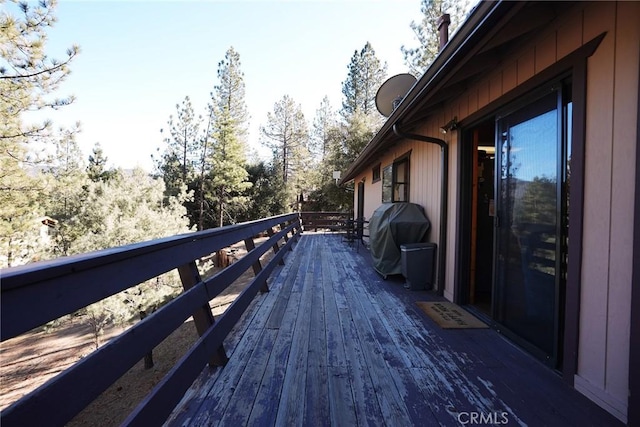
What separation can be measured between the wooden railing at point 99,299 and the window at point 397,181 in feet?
14.7

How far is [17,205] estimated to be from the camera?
21.4 feet

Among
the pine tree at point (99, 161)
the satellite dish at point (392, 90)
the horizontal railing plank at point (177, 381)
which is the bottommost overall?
the horizontal railing plank at point (177, 381)

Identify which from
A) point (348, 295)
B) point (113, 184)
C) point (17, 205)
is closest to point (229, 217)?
point (113, 184)

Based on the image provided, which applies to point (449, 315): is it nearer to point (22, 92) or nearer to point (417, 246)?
point (417, 246)

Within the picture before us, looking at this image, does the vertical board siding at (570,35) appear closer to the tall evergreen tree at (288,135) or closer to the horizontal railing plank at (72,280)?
the horizontal railing plank at (72,280)

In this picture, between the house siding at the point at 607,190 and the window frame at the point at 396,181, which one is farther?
the window frame at the point at 396,181

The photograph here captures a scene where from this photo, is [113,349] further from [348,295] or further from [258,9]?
[258,9]

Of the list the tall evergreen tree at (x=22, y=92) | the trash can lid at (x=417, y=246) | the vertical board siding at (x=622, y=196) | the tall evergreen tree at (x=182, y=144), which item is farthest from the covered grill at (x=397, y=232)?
the tall evergreen tree at (x=182, y=144)

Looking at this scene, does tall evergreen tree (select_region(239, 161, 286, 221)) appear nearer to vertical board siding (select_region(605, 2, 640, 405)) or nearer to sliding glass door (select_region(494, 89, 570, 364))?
sliding glass door (select_region(494, 89, 570, 364))

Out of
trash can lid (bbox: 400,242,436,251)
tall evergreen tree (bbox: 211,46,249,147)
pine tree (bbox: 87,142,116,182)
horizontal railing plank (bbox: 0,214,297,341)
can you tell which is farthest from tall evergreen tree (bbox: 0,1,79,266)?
pine tree (bbox: 87,142,116,182)

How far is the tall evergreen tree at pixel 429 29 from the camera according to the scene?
12039 mm

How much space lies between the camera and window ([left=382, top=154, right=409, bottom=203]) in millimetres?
5625

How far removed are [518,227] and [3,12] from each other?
8685mm

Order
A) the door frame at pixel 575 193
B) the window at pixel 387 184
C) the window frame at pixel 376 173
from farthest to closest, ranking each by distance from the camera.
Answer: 1. the window frame at pixel 376 173
2. the window at pixel 387 184
3. the door frame at pixel 575 193
